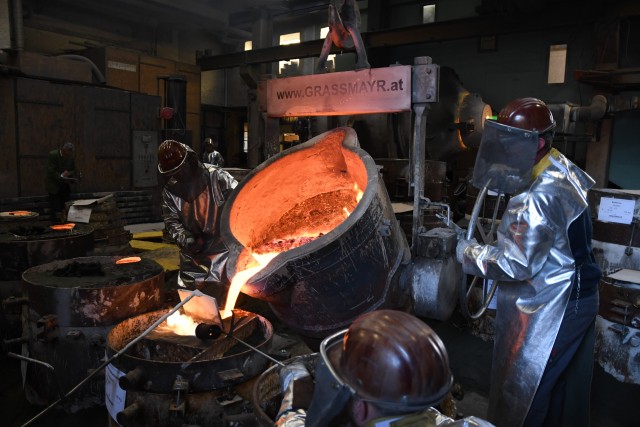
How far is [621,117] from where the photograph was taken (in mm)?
8438

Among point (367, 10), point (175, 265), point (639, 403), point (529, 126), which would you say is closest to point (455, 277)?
point (529, 126)

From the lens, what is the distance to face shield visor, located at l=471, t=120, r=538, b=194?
2039 mm

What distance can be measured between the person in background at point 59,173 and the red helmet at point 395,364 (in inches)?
262

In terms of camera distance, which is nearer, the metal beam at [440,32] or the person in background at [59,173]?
the person in background at [59,173]

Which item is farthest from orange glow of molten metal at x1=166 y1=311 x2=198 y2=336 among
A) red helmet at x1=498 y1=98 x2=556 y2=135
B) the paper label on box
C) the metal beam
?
the metal beam

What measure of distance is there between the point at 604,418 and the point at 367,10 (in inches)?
416

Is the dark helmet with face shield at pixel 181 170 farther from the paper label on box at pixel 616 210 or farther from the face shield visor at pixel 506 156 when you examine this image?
the paper label on box at pixel 616 210

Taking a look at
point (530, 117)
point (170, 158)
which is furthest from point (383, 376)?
point (170, 158)

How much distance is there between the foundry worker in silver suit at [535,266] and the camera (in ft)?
6.54

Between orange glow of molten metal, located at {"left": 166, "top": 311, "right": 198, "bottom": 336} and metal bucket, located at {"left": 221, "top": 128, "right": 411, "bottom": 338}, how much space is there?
A: 1.37ft

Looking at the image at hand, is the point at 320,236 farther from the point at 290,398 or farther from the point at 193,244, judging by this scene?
the point at 193,244

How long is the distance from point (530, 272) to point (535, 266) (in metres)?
0.03

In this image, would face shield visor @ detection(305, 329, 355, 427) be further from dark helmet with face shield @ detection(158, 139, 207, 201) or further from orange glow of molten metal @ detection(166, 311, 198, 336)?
dark helmet with face shield @ detection(158, 139, 207, 201)

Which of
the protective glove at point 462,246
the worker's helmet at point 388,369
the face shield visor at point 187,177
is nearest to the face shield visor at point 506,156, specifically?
the protective glove at point 462,246
